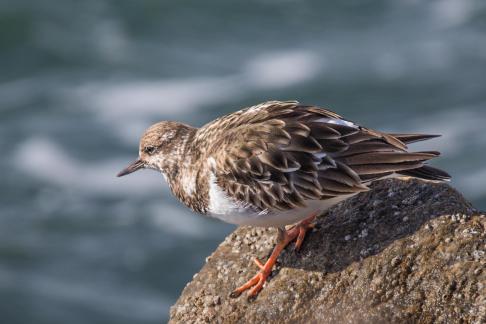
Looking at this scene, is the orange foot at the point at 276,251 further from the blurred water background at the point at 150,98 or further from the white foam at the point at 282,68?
the white foam at the point at 282,68

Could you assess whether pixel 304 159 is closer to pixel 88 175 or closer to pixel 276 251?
pixel 276 251

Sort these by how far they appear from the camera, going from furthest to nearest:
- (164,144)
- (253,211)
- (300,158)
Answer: (164,144) < (253,211) < (300,158)

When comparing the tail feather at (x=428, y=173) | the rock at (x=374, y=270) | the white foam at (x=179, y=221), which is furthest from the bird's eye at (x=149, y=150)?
the white foam at (x=179, y=221)

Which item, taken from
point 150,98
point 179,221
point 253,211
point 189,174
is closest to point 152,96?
point 150,98

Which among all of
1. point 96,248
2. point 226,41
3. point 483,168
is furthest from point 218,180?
Answer: point 226,41

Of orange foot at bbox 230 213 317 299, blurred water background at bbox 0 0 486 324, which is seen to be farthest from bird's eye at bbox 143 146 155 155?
blurred water background at bbox 0 0 486 324

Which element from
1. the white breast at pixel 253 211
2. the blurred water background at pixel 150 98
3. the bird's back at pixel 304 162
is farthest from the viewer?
the blurred water background at pixel 150 98

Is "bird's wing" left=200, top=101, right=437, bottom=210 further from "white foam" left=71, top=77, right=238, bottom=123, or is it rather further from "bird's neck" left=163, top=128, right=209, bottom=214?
"white foam" left=71, top=77, right=238, bottom=123
